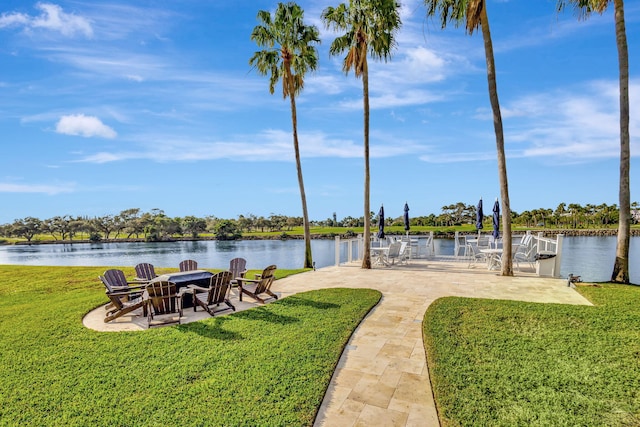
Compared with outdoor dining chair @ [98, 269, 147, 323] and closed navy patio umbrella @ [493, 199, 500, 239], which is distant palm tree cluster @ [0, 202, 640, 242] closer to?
closed navy patio umbrella @ [493, 199, 500, 239]

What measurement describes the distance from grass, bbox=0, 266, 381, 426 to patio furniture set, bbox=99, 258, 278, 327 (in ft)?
2.04

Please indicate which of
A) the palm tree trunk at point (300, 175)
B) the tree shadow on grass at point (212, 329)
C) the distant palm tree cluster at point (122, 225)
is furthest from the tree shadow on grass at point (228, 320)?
the distant palm tree cluster at point (122, 225)

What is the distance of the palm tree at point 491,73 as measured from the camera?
8.99m

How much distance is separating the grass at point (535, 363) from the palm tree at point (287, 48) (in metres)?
8.63

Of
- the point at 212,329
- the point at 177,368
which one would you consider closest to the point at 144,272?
the point at 212,329

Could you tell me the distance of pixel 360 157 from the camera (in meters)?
11.6

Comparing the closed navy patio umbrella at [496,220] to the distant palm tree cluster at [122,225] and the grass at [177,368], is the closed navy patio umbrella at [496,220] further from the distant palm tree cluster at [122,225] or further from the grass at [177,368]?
the distant palm tree cluster at [122,225]

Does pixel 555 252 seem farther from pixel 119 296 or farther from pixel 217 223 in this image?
pixel 217 223

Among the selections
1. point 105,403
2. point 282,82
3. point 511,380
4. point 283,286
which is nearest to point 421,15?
point 282,82

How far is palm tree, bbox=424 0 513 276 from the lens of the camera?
899 cm

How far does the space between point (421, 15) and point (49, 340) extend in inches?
483

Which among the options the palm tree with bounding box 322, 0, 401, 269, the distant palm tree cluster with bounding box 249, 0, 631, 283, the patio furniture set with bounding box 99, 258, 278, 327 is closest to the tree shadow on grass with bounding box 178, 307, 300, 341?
the patio furniture set with bounding box 99, 258, 278, 327

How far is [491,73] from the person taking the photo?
30.1ft

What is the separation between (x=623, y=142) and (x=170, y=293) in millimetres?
12208
